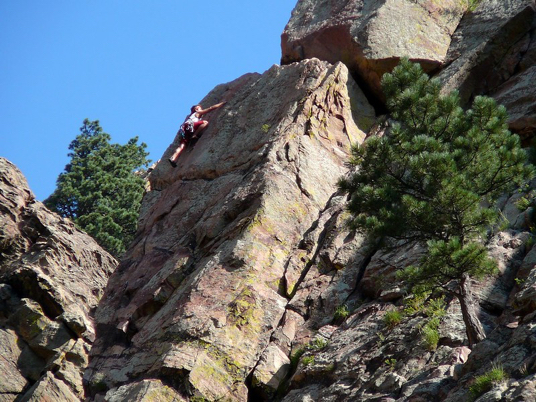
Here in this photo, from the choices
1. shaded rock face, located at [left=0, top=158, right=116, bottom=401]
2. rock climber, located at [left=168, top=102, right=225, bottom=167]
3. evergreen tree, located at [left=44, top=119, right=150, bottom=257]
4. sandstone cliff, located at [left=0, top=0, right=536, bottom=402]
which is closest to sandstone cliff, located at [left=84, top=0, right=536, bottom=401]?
sandstone cliff, located at [left=0, top=0, right=536, bottom=402]

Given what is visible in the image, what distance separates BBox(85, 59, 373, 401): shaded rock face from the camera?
15516 mm

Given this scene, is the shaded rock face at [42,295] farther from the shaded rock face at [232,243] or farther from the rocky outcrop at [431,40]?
the rocky outcrop at [431,40]

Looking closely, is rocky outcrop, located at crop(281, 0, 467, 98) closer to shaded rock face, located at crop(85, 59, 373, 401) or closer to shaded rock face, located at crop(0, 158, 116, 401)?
shaded rock face, located at crop(85, 59, 373, 401)

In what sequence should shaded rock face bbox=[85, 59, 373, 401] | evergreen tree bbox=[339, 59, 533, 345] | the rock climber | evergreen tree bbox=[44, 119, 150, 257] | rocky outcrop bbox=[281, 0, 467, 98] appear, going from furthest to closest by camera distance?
evergreen tree bbox=[44, 119, 150, 257] → the rock climber → rocky outcrop bbox=[281, 0, 467, 98] → shaded rock face bbox=[85, 59, 373, 401] → evergreen tree bbox=[339, 59, 533, 345]

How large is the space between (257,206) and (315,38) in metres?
8.41

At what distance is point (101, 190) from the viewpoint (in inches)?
1516

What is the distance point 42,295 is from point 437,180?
35.7ft

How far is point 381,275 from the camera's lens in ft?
52.1

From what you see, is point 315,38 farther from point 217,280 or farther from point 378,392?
point 378,392

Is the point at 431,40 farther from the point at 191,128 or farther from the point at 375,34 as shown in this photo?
the point at 191,128

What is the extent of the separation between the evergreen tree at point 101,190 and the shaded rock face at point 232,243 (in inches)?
461

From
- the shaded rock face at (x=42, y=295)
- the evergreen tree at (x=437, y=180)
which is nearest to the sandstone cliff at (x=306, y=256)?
the shaded rock face at (x=42, y=295)

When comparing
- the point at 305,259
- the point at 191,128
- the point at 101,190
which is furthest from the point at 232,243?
the point at 101,190

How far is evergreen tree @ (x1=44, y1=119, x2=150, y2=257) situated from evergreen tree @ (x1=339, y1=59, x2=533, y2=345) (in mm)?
21885
